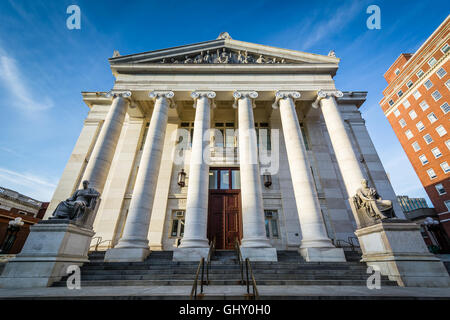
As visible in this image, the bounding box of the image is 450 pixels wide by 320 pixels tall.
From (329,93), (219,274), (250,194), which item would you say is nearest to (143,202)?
(219,274)

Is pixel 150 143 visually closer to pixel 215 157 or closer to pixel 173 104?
pixel 173 104

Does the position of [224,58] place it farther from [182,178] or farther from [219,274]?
[219,274]

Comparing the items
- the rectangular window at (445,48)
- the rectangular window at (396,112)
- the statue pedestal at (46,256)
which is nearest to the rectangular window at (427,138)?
the rectangular window at (396,112)

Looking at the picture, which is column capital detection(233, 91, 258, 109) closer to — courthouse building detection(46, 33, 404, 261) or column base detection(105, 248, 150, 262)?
courthouse building detection(46, 33, 404, 261)

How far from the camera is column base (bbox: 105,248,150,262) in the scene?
997 cm

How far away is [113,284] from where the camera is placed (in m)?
7.22

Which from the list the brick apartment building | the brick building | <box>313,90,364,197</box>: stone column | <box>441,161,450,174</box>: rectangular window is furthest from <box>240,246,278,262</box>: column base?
<box>441,161,450,174</box>: rectangular window

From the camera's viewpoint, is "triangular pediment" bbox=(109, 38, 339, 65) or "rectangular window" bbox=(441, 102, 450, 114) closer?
"triangular pediment" bbox=(109, 38, 339, 65)

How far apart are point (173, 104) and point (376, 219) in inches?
577

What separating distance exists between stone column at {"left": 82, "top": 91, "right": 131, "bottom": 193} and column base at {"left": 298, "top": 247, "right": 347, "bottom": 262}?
12113 millimetres

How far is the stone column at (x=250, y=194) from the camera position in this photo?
404 inches

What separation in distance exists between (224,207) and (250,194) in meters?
4.73

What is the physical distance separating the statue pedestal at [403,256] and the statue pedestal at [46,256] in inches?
503
